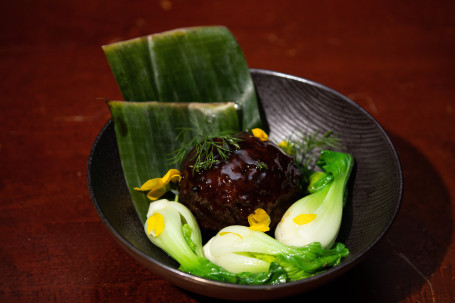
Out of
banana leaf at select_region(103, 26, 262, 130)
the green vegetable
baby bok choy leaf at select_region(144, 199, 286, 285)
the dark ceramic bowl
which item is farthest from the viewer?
banana leaf at select_region(103, 26, 262, 130)

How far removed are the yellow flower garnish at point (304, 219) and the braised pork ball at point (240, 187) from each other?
0.37 feet

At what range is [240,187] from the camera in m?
1.53

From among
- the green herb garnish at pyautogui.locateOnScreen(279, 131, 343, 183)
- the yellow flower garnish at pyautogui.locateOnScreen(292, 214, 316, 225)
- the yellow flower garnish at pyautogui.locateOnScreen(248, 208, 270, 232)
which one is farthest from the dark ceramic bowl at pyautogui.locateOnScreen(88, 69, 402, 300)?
the yellow flower garnish at pyautogui.locateOnScreen(248, 208, 270, 232)

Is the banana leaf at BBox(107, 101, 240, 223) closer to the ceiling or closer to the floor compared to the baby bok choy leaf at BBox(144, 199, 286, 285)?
closer to the ceiling

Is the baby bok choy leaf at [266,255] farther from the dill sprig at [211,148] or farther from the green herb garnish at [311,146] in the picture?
the green herb garnish at [311,146]

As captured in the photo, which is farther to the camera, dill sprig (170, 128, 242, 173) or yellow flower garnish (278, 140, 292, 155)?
yellow flower garnish (278, 140, 292, 155)

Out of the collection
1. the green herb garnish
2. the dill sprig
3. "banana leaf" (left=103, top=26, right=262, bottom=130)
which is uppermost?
"banana leaf" (left=103, top=26, right=262, bottom=130)

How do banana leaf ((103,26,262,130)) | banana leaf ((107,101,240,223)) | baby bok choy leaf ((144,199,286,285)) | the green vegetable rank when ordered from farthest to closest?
banana leaf ((103,26,262,130))
banana leaf ((107,101,240,223))
the green vegetable
baby bok choy leaf ((144,199,286,285))

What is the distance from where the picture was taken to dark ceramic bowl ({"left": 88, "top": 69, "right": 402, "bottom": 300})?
123 centimetres

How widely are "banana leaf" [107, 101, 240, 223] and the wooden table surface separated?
292 mm

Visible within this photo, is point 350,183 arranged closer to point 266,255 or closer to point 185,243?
point 266,255

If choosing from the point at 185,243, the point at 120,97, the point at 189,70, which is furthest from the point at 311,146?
the point at 120,97

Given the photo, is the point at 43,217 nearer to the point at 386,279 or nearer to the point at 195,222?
the point at 195,222

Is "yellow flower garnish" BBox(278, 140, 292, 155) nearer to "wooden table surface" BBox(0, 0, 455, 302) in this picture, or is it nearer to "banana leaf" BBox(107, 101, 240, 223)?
"banana leaf" BBox(107, 101, 240, 223)
